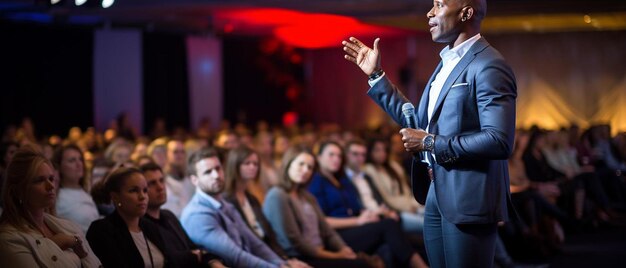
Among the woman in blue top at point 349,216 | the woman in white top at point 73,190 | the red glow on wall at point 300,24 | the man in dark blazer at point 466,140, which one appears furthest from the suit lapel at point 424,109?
the red glow on wall at point 300,24

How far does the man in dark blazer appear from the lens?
6.86 feet

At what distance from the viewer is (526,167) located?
817 cm

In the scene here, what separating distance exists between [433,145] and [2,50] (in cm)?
1026

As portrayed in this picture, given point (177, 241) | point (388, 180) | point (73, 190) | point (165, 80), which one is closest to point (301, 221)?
point (177, 241)

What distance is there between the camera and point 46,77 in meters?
11.9

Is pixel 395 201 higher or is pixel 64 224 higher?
pixel 64 224

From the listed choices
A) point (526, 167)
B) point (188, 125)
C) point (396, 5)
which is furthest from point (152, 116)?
point (526, 167)

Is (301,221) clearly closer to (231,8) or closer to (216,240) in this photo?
(216,240)

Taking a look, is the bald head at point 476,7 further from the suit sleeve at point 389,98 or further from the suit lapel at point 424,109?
the suit sleeve at point 389,98

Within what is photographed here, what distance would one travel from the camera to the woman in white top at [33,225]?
111 inches

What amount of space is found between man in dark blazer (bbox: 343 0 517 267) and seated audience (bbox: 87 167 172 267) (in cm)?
158

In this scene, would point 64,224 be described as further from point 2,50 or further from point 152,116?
point 152,116

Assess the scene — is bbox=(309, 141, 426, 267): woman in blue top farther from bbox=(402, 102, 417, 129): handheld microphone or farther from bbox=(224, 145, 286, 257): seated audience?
bbox=(402, 102, 417, 129): handheld microphone

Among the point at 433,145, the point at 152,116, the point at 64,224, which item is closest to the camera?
the point at 433,145
